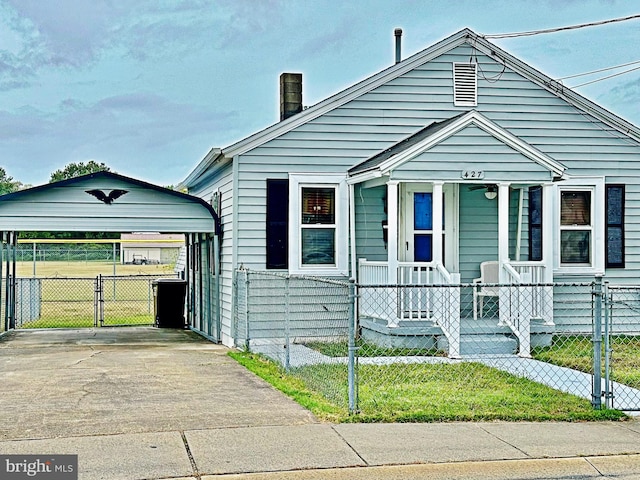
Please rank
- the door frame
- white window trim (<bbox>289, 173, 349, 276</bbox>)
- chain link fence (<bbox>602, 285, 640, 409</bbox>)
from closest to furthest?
chain link fence (<bbox>602, 285, 640, 409</bbox>) → the door frame → white window trim (<bbox>289, 173, 349, 276</bbox>)

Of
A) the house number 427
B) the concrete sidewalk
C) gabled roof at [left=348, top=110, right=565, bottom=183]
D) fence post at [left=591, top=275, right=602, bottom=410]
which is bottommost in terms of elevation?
the concrete sidewalk

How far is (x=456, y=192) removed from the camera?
1642 centimetres

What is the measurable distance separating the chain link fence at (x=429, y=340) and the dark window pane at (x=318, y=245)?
512 millimetres

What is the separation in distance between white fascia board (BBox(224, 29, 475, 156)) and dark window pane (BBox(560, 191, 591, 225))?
359 cm

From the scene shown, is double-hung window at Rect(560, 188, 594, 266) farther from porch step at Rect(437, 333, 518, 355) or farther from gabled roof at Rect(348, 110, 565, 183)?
porch step at Rect(437, 333, 518, 355)

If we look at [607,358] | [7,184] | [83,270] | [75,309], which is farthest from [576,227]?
[7,184]

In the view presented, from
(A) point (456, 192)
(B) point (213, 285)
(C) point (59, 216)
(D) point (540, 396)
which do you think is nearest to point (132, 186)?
(C) point (59, 216)

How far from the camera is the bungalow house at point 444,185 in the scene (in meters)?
14.9

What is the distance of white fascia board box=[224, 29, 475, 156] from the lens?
15891 mm

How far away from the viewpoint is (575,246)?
17.0 meters

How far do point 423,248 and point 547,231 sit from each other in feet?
7.08

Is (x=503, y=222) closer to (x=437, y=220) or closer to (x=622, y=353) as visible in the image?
(x=437, y=220)

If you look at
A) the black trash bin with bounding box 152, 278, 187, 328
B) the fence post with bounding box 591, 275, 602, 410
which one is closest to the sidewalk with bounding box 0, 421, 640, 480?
the fence post with bounding box 591, 275, 602, 410

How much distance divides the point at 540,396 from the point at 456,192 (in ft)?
22.1
